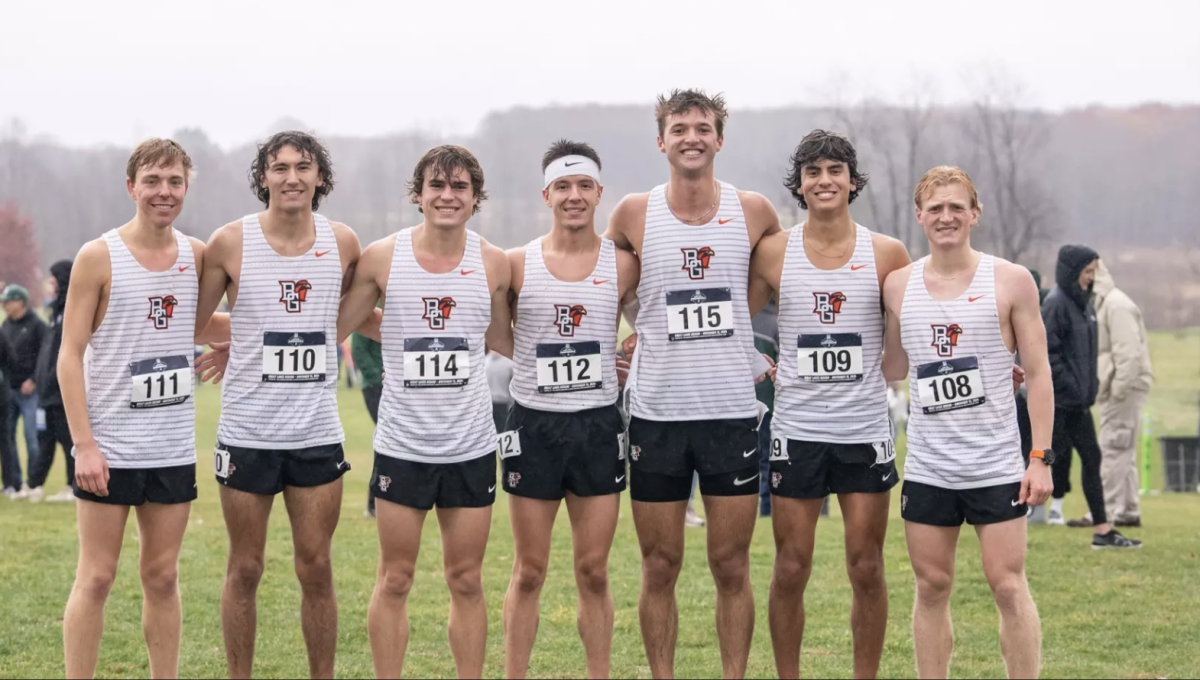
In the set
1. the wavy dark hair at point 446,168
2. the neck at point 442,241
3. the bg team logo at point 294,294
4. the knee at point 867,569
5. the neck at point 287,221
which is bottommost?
the knee at point 867,569

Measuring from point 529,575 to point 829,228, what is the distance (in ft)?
6.94

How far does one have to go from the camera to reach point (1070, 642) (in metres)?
7.44

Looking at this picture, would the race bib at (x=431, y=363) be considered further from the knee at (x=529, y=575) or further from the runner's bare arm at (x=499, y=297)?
the knee at (x=529, y=575)

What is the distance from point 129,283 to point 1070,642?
5685mm

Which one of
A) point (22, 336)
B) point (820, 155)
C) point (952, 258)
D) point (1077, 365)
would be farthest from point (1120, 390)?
point (22, 336)

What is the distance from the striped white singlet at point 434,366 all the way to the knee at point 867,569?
1752mm

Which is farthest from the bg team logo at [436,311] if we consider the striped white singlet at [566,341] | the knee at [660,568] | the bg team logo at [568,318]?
the knee at [660,568]

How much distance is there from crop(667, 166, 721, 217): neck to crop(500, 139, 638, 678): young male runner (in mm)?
388

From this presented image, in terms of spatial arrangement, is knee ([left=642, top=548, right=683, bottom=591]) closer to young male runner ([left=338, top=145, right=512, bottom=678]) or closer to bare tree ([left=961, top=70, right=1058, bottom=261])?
young male runner ([left=338, top=145, right=512, bottom=678])

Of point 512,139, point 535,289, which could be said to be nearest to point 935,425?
point 535,289

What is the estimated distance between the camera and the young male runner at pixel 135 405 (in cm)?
526

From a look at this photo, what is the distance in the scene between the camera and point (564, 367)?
5.63 metres

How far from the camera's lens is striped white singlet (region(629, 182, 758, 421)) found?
223 inches

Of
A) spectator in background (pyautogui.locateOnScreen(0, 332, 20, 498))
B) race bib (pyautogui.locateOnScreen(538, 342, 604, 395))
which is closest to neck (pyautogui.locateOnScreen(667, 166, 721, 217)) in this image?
race bib (pyautogui.locateOnScreen(538, 342, 604, 395))
